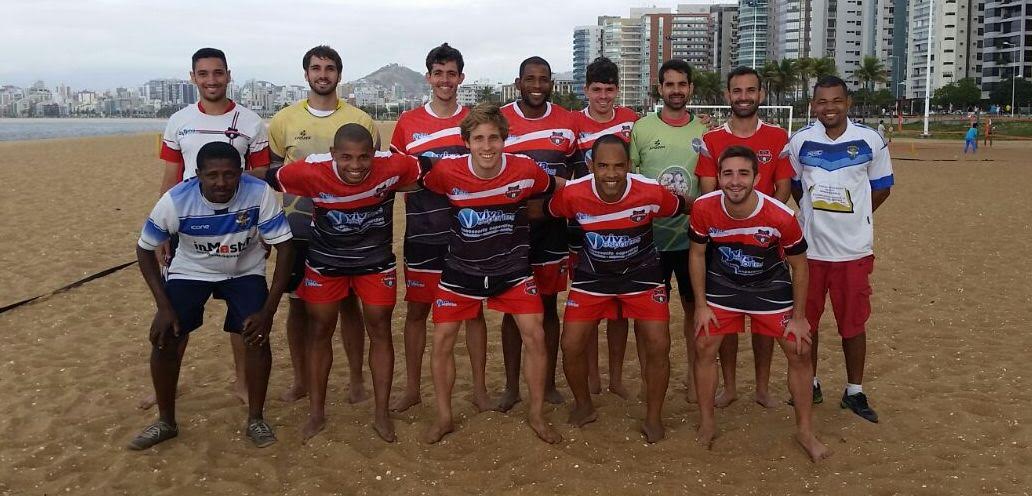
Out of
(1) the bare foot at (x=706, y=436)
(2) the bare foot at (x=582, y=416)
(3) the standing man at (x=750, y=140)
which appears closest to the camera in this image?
(1) the bare foot at (x=706, y=436)

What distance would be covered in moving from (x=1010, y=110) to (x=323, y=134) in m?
96.2

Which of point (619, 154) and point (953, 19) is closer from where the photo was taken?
point (619, 154)

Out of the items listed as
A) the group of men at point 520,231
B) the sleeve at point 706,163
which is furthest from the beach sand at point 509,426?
the sleeve at point 706,163

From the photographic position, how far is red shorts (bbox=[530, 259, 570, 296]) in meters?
5.47

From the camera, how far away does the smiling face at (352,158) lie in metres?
4.74

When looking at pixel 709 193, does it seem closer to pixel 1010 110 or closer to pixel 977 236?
pixel 977 236

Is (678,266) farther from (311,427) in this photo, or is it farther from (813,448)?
(311,427)

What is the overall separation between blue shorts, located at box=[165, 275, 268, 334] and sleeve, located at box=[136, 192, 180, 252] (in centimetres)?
28

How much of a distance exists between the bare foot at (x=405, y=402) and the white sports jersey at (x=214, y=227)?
1.44 metres

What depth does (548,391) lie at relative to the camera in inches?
230

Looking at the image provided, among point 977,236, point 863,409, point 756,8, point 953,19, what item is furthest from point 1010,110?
point 863,409

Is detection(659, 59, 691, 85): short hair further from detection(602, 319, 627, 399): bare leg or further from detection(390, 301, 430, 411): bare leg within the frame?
detection(390, 301, 430, 411): bare leg

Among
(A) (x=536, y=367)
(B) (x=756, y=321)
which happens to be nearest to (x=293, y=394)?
(A) (x=536, y=367)

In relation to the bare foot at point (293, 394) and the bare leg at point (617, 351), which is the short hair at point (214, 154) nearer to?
the bare foot at point (293, 394)
